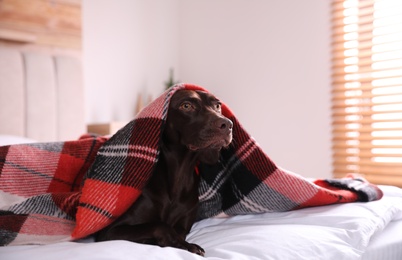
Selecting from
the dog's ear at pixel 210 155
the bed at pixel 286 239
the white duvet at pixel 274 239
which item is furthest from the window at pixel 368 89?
the dog's ear at pixel 210 155

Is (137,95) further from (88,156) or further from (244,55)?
(88,156)

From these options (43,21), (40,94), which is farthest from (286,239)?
(43,21)

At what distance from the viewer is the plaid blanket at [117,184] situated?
1.18 m

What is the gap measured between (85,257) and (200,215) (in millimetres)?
674

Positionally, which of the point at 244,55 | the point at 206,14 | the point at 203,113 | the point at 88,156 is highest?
the point at 206,14

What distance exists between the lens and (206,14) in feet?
15.0

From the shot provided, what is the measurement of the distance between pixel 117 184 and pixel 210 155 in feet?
1.07

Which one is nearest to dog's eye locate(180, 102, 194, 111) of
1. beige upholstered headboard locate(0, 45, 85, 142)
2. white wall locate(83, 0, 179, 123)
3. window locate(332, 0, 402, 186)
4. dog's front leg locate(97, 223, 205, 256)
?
dog's front leg locate(97, 223, 205, 256)

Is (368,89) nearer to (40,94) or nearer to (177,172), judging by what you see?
(40,94)

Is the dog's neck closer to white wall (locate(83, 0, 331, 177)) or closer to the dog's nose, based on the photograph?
the dog's nose

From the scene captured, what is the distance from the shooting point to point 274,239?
1.05m

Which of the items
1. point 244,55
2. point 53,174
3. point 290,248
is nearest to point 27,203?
point 53,174

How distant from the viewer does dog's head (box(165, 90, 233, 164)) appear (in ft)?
4.02

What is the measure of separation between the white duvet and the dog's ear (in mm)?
209
